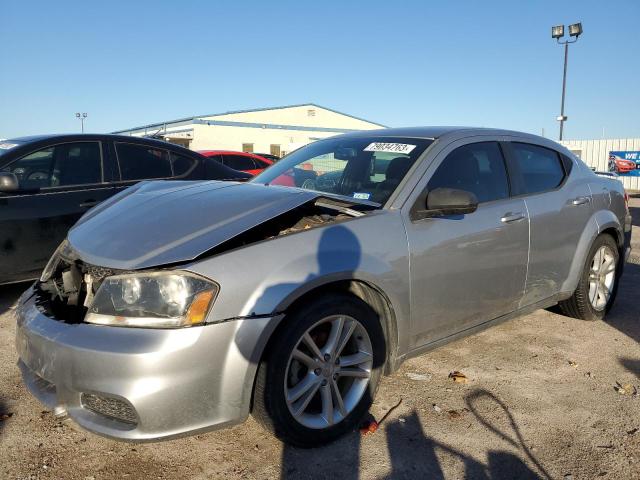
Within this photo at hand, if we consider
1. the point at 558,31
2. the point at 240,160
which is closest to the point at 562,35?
the point at 558,31

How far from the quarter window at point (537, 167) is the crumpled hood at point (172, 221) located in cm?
184

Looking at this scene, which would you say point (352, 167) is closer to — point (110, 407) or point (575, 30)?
point (110, 407)

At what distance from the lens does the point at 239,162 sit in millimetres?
12711

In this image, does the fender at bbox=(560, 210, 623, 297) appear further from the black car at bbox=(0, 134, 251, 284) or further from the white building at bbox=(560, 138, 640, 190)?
the white building at bbox=(560, 138, 640, 190)

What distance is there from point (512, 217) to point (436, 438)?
157cm

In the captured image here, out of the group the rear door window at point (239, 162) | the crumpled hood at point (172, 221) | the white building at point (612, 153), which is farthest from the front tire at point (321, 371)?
the white building at point (612, 153)

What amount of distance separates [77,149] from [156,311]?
11.7ft

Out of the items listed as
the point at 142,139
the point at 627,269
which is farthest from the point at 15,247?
the point at 627,269

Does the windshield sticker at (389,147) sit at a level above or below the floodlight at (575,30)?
below

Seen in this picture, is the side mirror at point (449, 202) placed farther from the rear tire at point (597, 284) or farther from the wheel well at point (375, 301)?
the rear tire at point (597, 284)

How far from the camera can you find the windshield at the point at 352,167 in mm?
3178

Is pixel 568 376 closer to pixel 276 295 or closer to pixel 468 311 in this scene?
pixel 468 311

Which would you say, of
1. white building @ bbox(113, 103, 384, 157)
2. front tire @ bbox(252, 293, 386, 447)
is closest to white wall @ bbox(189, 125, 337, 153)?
white building @ bbox(113, 103, 384, 157)

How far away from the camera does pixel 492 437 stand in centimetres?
268
